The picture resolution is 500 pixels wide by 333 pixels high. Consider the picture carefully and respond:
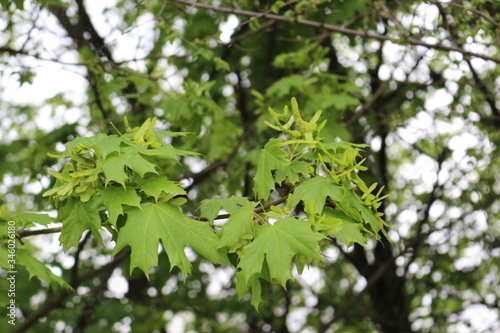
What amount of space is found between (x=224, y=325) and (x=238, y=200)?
6514mm

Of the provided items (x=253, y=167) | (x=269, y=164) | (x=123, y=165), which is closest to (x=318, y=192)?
(x=269, y=164)

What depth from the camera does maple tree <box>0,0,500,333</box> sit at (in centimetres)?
232

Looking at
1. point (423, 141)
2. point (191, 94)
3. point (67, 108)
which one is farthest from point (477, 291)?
point (67, 108)

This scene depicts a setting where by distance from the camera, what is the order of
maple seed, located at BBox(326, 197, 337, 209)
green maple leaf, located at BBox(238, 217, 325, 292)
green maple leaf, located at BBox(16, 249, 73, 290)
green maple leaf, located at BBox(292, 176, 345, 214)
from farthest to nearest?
green maple leaf, located at BBox(16, 249, 73, 290)
maple seed, located at BBox(326, 197, 337, 209)
green maple leaf, located at BBox(292, 176, 345, 214)
green maple leaf, located at BBox(238, 217, 325, 292)

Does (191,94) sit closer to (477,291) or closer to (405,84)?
(405,84)

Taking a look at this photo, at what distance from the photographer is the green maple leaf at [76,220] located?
234 centimetres

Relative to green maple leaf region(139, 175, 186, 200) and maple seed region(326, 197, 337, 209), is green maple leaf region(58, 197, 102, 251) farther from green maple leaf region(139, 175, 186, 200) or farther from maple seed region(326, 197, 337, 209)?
maple seed region(326, 197, 337, 209)

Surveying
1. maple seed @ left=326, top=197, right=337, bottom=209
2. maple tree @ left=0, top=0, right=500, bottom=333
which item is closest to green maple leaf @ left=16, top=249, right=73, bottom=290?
maple tree @ left=0, top=0, right=500, bottom=333

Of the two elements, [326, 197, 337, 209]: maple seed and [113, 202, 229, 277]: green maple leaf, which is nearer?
[113, 202, 229, 277]: green maple leaf

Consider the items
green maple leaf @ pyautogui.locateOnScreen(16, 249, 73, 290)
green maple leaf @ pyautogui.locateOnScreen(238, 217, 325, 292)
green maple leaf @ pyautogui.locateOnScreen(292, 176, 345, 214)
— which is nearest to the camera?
green maple leaf @ pyautogui.locateOnScreen(238, 217, 325, 292)

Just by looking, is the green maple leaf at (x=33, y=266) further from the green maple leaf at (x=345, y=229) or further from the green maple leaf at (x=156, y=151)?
the green maple leaf at (x=345, y=229)

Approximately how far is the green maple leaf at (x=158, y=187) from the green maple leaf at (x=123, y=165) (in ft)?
0.33

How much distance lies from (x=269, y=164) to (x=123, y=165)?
637 millimetres

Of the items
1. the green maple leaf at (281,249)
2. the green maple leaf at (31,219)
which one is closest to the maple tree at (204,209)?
the green maple leaf at (281,249)
